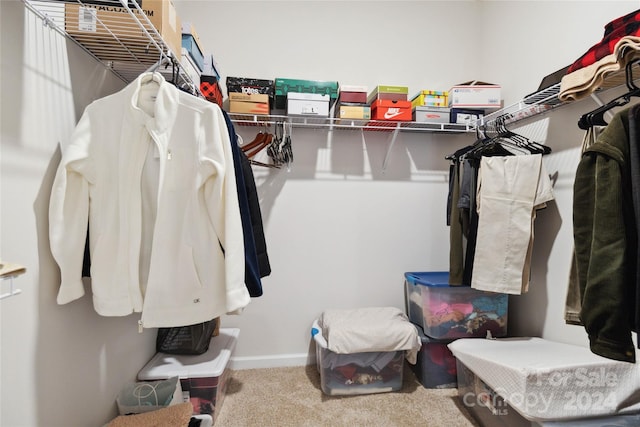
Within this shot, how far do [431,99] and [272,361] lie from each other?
2.01 metres

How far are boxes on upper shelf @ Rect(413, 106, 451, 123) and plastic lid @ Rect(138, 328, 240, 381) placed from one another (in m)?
1.79

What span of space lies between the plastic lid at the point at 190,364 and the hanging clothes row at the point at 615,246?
5.02ft

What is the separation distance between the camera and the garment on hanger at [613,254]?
0.85 metres

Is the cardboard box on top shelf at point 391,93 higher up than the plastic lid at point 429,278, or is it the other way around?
the cardboard box on top shelf at point 391,93

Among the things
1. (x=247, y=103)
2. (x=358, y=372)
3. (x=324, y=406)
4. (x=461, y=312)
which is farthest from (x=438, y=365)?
(x=247, y=103)

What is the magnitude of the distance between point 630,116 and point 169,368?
2.07 meters

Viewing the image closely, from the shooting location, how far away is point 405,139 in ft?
7.20

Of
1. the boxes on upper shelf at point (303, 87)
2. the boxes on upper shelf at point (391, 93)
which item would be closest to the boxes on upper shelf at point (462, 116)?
the boxes on upper shelf at point (391, 93)

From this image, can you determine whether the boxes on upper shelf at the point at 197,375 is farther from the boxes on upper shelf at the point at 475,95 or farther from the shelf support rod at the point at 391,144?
the boxes on upper shelf at the point at 475,95

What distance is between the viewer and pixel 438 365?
1.86 meters

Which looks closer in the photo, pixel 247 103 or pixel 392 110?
pixel 247 103

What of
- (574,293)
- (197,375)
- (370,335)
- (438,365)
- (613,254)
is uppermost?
(613,254)

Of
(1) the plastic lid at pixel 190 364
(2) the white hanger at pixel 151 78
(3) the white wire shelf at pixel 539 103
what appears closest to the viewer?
(2) the white hanger at pixel 151 78

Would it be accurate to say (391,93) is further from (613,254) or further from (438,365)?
(438,365)
